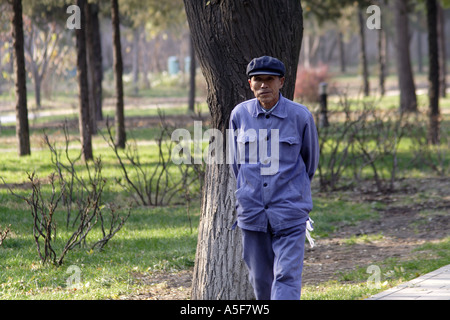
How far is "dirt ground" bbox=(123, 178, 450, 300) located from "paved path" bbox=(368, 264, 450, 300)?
100 cm

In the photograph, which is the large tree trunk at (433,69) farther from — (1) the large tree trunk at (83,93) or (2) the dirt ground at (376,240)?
(1) the large tree trunk at (83,93)

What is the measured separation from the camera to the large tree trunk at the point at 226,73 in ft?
17.7

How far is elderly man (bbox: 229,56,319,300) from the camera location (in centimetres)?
443

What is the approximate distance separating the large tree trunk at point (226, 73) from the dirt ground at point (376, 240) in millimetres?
961

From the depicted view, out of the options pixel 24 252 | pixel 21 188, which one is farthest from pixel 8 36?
pixel 24 252

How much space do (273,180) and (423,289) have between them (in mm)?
2222

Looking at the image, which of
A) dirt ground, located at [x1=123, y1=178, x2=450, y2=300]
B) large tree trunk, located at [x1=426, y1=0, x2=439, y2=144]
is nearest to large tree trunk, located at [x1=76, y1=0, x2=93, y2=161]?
dirt ground, located at [x1=123, y1=178, x2=450, y2=300]

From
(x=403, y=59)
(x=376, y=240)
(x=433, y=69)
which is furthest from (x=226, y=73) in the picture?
(x=403, y=59)

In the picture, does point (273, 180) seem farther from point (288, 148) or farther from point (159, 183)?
point (159, 183)

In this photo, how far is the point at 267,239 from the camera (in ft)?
14.9

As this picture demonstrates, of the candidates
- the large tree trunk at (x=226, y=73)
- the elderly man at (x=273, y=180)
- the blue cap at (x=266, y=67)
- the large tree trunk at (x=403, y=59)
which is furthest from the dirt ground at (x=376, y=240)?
the large tree trunk at (x=403, y=59)

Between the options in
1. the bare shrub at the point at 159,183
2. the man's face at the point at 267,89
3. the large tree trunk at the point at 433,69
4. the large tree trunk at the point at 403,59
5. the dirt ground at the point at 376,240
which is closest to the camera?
the man's face at the point at 267,89
